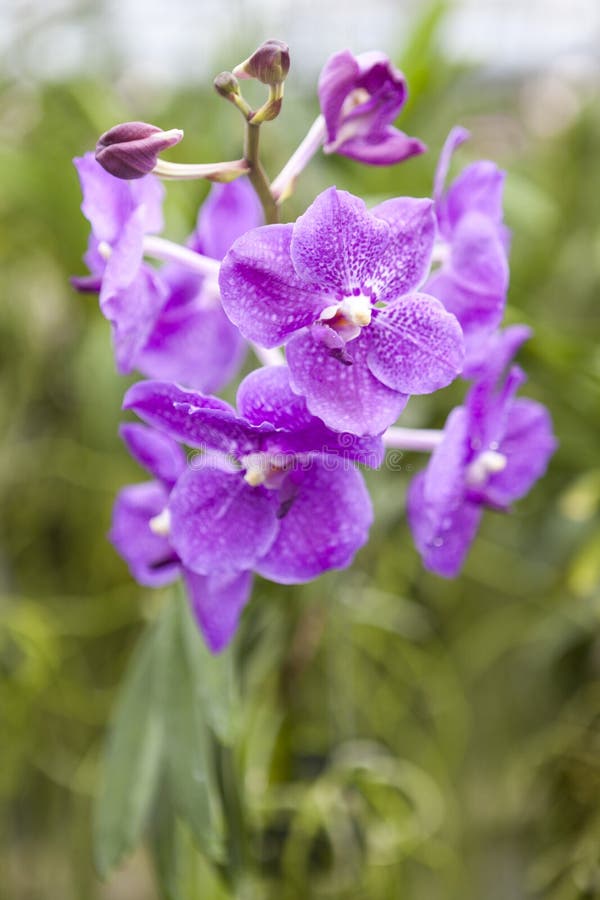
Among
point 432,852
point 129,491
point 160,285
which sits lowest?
point 432,852

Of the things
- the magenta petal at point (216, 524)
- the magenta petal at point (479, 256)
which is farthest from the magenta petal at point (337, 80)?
the magenta petal at point (216, 524)

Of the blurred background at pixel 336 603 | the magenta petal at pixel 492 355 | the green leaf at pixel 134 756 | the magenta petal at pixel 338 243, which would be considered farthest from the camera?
the blurred background at pixel 336 603

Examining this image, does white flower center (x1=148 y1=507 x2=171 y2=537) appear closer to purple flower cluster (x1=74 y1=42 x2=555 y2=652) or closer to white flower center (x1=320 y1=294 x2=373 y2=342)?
purple flower cluster (x1=74 y1=42 x2=555 y2=652)

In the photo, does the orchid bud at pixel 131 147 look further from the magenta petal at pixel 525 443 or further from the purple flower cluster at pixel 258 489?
the magenta petal at pixel 525 443

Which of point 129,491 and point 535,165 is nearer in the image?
point 129,491

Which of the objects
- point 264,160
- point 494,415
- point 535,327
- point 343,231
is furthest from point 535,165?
point 343,231

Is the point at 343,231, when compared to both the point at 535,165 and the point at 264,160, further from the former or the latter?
the point at 535,165
